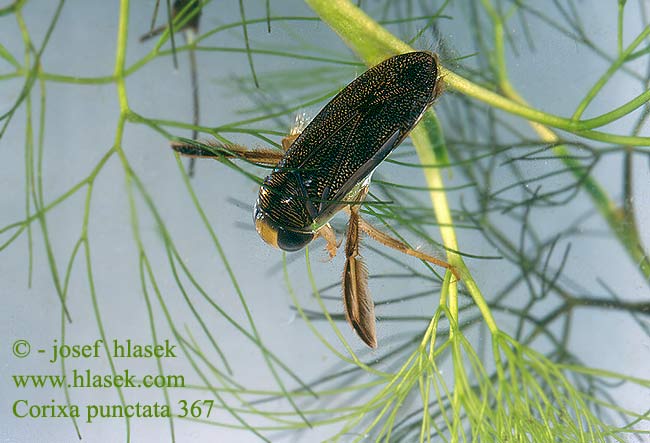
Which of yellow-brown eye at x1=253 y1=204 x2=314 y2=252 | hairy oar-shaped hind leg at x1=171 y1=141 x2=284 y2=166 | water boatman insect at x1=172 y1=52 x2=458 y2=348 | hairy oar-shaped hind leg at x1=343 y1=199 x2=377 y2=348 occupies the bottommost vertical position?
hairy oar-shaped hind leg at x1=343 y1=199 x2=377 y2=348

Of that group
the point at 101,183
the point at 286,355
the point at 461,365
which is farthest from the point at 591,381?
the point at 101,183

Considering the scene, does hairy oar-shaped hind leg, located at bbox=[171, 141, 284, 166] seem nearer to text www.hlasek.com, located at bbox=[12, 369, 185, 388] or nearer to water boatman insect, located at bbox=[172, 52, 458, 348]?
water boatman insect, located at bbox=[172, 52, 458, 348]

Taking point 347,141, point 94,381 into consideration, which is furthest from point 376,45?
point 94,381

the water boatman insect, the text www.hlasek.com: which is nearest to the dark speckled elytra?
the water boatman insect

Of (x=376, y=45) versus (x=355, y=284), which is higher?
(x=376, y=45)

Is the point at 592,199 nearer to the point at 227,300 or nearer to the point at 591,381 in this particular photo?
the point at 591,381

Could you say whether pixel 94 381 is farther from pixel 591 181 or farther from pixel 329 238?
pixel 591 181

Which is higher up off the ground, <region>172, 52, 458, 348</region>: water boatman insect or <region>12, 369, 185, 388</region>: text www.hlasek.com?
<region>172, 52, 458, 348</region>: water boatman insect
